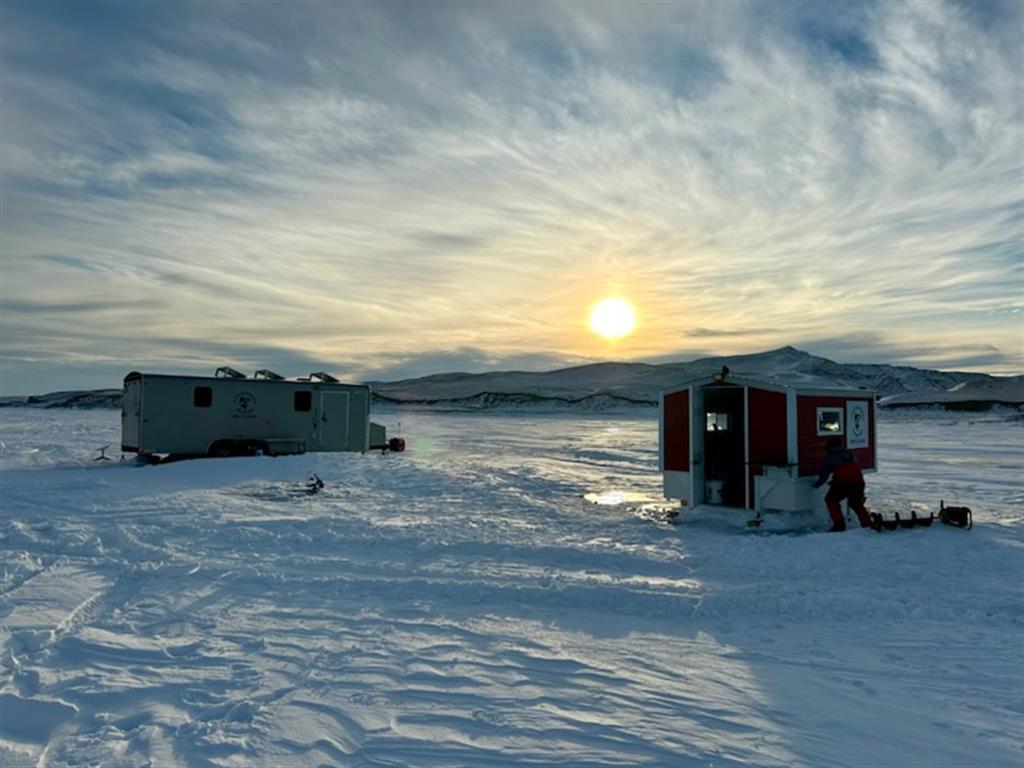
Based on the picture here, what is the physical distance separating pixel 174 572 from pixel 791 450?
35.0ft

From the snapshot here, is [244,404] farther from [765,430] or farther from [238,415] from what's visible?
[765,430]

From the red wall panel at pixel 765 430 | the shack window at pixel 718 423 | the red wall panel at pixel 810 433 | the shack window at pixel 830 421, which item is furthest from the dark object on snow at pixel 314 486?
the shack window at pixel 830 421

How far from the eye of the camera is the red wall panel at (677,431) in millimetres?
14758

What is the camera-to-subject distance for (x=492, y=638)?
645cm

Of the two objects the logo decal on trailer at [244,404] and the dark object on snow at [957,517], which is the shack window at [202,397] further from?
the dark object on snow at [957,517]

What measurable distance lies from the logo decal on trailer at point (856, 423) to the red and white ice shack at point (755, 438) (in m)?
0.02

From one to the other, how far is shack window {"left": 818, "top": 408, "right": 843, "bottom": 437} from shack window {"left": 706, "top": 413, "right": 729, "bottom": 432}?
2.19 m

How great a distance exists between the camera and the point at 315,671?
5480mm

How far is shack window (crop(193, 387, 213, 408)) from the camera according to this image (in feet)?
68.4

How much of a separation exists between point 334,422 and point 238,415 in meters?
3.06

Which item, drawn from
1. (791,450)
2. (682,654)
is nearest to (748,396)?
(791,450)

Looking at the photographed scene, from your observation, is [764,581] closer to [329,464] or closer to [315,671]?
[315,671]

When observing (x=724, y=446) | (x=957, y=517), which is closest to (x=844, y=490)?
(x=957, y=517)

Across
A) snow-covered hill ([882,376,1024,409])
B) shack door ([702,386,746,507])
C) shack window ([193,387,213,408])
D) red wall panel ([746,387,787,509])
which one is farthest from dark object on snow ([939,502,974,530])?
snow-covered hill ([882,376,1024,409])
